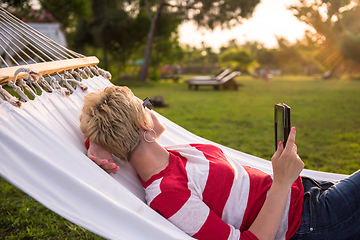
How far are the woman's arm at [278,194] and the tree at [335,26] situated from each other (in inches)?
504

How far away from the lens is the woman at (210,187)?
1051mm

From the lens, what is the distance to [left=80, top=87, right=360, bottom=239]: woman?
1.05 m

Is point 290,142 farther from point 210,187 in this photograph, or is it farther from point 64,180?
point 64,180

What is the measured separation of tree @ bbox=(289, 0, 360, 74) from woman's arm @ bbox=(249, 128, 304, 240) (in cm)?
1280

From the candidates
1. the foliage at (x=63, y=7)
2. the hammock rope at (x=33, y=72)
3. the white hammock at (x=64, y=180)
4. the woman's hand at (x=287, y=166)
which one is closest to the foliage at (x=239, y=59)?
the foliage at (x=63, y=7)

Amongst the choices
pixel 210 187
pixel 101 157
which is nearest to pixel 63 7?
pixel 101 157

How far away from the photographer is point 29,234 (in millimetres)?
1922

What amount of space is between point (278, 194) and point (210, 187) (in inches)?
10.9

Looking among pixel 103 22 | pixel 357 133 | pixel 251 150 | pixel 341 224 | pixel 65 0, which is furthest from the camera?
pixel 103 22

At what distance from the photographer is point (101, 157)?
1.21 meters

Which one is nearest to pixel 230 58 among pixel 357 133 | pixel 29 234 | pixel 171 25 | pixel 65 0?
pixel 171 25

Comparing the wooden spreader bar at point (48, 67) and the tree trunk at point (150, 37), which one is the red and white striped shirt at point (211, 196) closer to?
the wooden spreader bar at point (48, 67)

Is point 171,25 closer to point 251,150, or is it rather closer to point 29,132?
point 251,150

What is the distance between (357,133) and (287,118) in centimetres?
467
